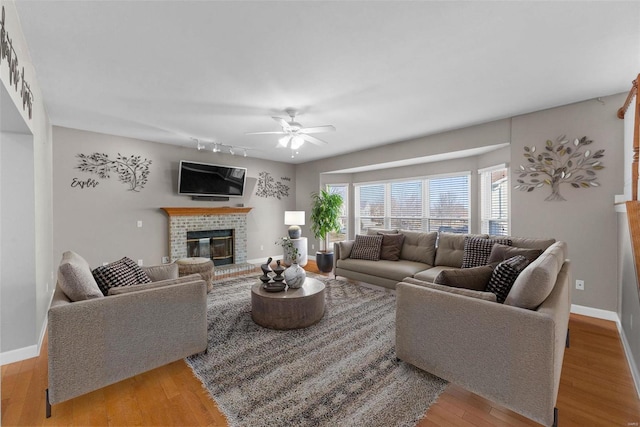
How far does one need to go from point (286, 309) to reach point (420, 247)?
98.7 inches

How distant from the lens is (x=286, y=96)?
3035mm

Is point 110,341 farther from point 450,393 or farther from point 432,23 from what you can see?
point 432,23

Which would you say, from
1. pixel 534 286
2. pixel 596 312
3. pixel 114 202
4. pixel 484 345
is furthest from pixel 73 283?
pixel 596 312

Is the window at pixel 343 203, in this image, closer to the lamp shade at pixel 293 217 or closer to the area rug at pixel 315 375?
the lamp shade at pixel 293 217

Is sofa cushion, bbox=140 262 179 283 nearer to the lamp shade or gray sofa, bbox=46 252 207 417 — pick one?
gray sofa, bbox=46 252 207 417

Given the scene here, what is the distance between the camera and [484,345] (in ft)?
5.62

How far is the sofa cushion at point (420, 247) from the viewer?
4.20m

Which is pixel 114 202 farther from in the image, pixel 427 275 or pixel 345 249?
pixel 427 275

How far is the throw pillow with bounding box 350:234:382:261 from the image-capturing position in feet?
14.7

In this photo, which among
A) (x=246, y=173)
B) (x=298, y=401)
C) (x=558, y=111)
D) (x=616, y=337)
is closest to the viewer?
(x=298, y=401)

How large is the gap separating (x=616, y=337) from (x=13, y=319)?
5639 mm

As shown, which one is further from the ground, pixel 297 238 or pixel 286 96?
pixel 286 96

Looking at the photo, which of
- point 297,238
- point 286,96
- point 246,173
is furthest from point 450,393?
point 246,173

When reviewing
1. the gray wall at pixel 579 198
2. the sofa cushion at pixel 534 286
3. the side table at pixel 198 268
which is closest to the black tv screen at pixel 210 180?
the side table at pixel 198 268
